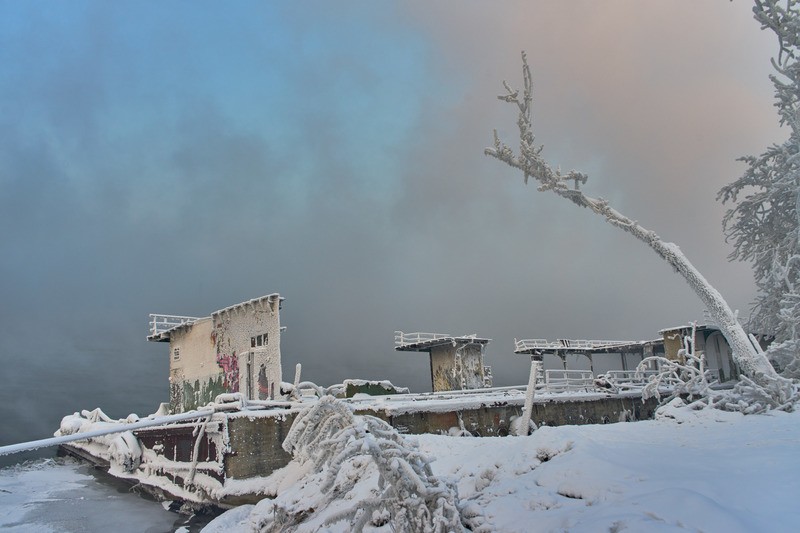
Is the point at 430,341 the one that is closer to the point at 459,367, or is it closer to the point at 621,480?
the point at 459,367

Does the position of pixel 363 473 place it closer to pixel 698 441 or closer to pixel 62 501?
pixel 698 441

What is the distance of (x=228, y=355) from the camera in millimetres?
23156

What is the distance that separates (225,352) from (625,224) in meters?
17.6

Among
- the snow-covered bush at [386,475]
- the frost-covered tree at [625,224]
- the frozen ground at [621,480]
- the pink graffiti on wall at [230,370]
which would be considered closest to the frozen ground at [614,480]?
the frozen ground at [621,480]

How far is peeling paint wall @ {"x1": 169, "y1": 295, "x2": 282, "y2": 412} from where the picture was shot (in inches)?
802

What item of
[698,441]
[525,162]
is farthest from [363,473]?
[525,162]

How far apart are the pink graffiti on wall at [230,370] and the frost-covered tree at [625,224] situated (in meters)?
14.2

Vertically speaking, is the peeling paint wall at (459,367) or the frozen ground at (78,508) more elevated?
the peeling paint wall at (459,367)

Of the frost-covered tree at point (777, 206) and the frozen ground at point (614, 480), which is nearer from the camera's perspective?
the frozen ground at point (614, 480)

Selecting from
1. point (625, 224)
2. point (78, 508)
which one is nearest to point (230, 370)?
point (78, 508)

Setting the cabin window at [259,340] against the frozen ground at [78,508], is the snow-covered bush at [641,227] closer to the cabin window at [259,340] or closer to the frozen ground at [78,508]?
the cabin window at [259,340]

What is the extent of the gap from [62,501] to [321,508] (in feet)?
42.9

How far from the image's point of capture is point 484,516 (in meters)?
6.08

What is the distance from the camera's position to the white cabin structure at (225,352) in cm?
2039
